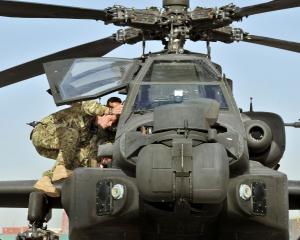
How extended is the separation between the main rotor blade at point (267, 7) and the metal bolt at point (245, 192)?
→ 2.98 metres

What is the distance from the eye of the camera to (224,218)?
19.0 ft

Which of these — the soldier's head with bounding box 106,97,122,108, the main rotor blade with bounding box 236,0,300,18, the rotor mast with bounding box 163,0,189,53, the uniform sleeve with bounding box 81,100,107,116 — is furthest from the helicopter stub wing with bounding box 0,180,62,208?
the main rotor blade with bounding box 236,0,300,18

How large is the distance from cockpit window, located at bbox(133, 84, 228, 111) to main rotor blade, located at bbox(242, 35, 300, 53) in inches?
94.1

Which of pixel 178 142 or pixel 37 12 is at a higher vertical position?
pixel 37 12

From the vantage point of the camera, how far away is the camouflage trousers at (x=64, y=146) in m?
8.01

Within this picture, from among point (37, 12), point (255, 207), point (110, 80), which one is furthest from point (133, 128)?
point (37, 12)

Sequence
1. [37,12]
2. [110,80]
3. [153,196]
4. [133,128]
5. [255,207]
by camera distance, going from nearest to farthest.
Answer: [153,196], [255,207], [133,128], [110,80], [37,12]

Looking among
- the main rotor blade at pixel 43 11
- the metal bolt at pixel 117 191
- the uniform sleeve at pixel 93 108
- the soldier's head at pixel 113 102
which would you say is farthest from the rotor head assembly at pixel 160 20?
the metal bolt at pixel 117 191

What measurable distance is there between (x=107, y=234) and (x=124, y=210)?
386 millimetres

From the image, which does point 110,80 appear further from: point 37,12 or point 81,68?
point 37,12

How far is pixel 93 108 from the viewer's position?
25.7ft

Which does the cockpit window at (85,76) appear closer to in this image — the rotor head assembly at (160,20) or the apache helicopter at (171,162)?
the apache helicopter at (171,162)

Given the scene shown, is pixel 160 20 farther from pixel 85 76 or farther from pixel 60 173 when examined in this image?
pixel 60 173

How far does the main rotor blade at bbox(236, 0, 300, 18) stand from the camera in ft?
26.6
